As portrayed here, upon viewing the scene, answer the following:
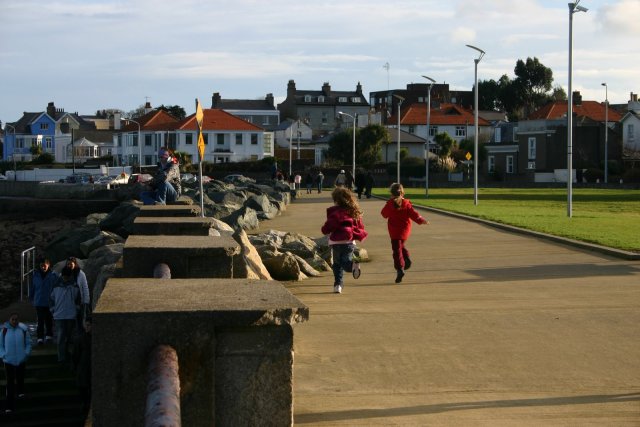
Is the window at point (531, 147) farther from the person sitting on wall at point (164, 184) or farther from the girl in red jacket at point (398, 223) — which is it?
the person sitting on wall at point (164, 184)

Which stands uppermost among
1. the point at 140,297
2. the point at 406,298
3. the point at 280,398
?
the point at 140,297

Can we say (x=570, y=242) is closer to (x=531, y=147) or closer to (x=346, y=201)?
(x=346, y=201)

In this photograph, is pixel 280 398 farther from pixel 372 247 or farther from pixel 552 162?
pixel 552 162

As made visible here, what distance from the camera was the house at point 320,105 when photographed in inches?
6245

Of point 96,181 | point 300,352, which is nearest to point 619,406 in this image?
point 300,352

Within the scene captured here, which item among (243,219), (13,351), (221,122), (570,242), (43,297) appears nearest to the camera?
(13,351)

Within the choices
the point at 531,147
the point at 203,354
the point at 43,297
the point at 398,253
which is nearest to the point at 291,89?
the point at 531,147

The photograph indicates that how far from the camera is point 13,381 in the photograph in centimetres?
1435

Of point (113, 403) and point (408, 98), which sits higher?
point (408, 98)

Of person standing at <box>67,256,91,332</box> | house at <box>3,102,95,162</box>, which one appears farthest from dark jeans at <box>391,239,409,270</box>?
house at <box>3,102,95,162</box>

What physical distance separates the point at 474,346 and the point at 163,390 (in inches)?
285

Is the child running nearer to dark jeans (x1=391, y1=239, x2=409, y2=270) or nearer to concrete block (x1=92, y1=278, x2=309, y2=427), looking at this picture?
dark jeans (x1=391, y1=239, x2=409, y2=270)

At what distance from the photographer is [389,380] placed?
342 inches

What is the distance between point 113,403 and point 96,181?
259ft
